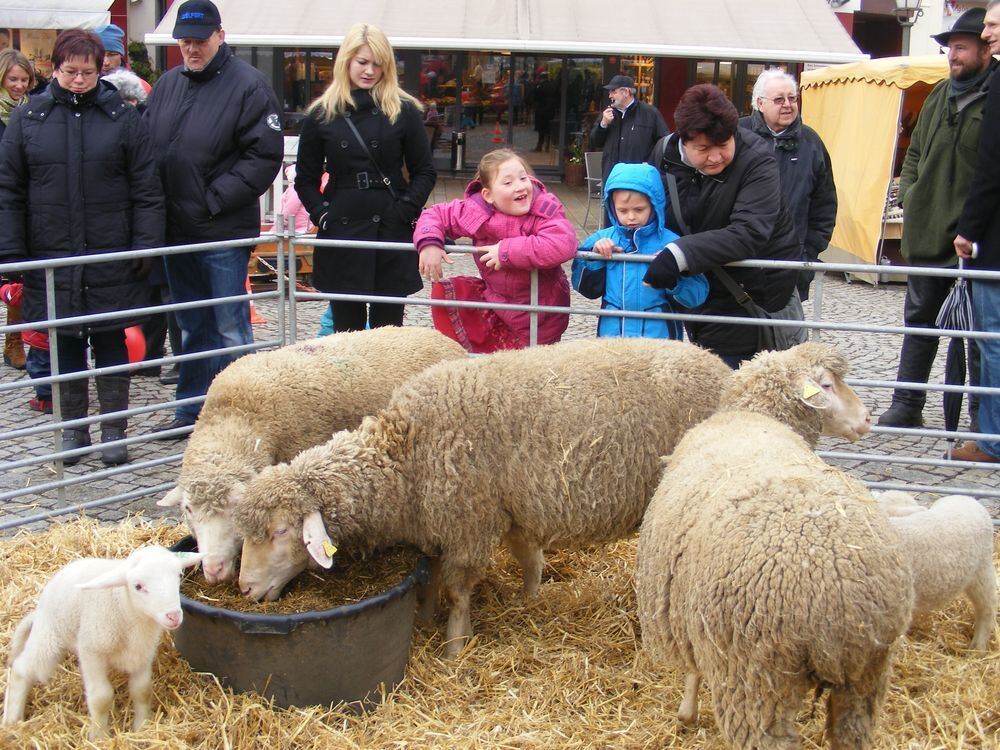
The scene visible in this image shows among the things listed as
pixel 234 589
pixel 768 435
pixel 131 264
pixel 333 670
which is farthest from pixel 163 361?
pixel 768 435

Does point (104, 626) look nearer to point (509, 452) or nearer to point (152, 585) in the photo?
point (152, 585)

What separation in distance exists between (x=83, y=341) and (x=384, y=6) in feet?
37.9

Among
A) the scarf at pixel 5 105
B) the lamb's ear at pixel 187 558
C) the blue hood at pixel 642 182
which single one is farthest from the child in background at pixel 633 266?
the scarf at pixel 5 105

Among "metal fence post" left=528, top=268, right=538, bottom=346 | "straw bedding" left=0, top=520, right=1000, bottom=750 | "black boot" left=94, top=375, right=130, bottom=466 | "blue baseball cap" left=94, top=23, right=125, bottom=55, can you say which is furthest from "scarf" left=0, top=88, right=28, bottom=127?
"metal fence post" left=528, top=268, right=538, bottom=346

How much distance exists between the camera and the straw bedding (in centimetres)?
319

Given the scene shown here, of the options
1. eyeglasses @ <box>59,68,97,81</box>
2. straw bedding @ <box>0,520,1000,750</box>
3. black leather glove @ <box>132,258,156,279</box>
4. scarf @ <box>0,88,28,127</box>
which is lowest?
straw bedding @ <box>0,520,1000,750</box>

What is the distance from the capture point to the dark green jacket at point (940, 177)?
19.0ft

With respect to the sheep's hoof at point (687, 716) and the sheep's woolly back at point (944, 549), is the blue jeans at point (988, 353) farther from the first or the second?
the sheep's hoof at point (687, 716)

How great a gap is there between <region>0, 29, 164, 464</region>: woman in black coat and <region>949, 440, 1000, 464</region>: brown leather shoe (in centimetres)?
436

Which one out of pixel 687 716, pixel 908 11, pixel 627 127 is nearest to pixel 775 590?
pixel 687 716

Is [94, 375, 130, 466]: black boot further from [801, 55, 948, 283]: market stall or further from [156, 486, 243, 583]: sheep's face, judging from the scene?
[801, 55, 948, 283]: market stall

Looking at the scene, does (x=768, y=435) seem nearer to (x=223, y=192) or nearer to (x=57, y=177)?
(x=223, y=192)

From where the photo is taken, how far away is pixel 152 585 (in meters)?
2.98

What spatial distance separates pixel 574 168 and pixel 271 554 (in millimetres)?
16316
